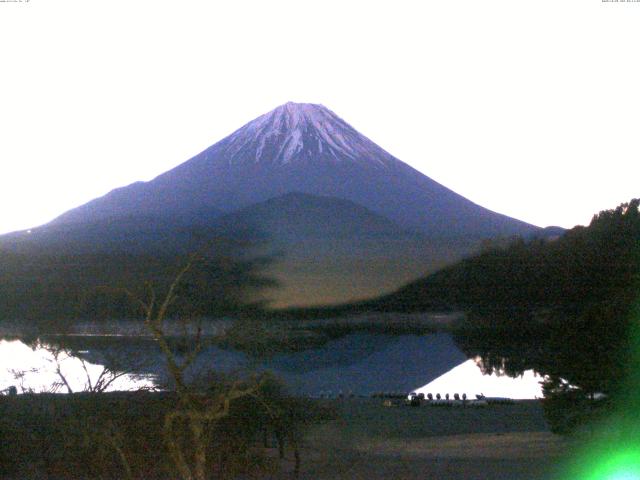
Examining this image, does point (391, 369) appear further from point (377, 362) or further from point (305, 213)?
point (305, 213)

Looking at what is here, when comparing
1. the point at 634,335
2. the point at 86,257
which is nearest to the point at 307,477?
the point at 634,335

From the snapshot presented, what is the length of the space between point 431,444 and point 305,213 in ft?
47.1

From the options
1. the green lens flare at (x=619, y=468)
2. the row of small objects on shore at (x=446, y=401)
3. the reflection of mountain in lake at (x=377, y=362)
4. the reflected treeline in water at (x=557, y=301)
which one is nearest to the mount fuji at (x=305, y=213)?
the reflection of mountain in lake at (x=377, y=362)

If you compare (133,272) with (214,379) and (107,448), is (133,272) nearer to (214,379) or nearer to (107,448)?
(107,448)

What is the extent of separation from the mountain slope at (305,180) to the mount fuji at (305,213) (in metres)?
0.05

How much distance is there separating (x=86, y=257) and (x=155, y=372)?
4841mm

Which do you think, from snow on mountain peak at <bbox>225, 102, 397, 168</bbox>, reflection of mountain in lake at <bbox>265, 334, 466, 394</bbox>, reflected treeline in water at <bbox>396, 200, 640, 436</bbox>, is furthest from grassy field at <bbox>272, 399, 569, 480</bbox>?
snow on mountain peak at <bbox>225, 102, 397, 168</bbox>

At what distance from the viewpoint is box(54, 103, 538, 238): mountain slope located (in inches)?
1077

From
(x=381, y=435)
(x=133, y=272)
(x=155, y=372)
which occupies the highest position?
(x=133, y=272)

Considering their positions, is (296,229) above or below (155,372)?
above

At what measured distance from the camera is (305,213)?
90.7 feet

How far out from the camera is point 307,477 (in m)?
10.9

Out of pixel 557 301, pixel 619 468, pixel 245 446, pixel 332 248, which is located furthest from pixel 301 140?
pixel 619 468

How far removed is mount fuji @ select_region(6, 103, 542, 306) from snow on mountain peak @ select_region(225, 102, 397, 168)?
5 centimetres
